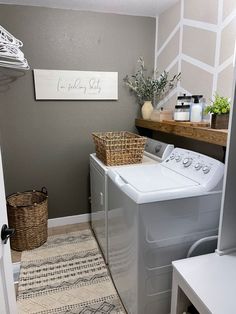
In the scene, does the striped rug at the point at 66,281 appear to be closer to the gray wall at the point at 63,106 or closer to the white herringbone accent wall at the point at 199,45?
the gray wall at the point at 63,106

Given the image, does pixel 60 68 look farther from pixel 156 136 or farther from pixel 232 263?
pixel 232 263

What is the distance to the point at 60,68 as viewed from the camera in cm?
244

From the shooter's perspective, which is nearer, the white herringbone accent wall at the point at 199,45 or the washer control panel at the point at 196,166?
the washer control panel at the point at 196,166

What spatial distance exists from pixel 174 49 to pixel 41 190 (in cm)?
205

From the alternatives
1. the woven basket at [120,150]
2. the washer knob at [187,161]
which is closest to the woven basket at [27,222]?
the woven basket at [120,150]

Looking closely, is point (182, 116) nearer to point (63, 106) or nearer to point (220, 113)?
point (220, 113)

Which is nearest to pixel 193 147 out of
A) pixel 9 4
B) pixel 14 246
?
pixel 14 246

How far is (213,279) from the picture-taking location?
1.04m

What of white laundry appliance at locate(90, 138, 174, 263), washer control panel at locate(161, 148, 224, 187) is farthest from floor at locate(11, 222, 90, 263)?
washer control panel at locate(161, 148, 224, 187)

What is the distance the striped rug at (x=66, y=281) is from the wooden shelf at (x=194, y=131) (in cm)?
134

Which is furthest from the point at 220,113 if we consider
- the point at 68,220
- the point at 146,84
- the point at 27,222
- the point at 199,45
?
the point at 68,220

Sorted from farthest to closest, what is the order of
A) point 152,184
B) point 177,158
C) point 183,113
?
point 183,113
point 177,158
point 152,184

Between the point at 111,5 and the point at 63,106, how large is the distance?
1.10 m

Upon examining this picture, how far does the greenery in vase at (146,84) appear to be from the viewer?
8.07ft
